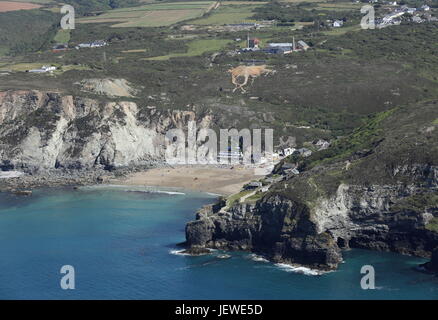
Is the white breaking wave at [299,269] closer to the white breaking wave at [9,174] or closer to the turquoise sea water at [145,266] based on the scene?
the turquoise sea water at [145,266]

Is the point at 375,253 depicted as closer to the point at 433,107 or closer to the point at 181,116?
the point at 433,107

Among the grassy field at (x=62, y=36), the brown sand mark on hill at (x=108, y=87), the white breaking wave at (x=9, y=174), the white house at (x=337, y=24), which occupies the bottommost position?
the white breaking wave at (x=9, y=174)

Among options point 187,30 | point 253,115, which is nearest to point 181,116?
point 253,115

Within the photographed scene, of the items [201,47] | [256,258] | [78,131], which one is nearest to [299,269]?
[256,258]

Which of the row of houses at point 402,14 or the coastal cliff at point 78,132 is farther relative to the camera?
the row of houses at point 402,14

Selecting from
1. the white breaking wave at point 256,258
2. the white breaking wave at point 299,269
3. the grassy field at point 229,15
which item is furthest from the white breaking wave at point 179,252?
the grassy field at point 229,15

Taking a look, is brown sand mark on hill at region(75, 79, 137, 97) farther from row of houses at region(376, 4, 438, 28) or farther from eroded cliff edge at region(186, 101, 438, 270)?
row of houses at region(376, 4, 438, 28)

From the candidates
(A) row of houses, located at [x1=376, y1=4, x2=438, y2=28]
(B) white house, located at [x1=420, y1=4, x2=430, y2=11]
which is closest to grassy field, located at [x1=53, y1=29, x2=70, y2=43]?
(A) row of houses, located at [x1=376, y1=4, x2=438, y2=28]

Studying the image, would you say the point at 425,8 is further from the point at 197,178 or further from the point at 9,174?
the point at 9,174
